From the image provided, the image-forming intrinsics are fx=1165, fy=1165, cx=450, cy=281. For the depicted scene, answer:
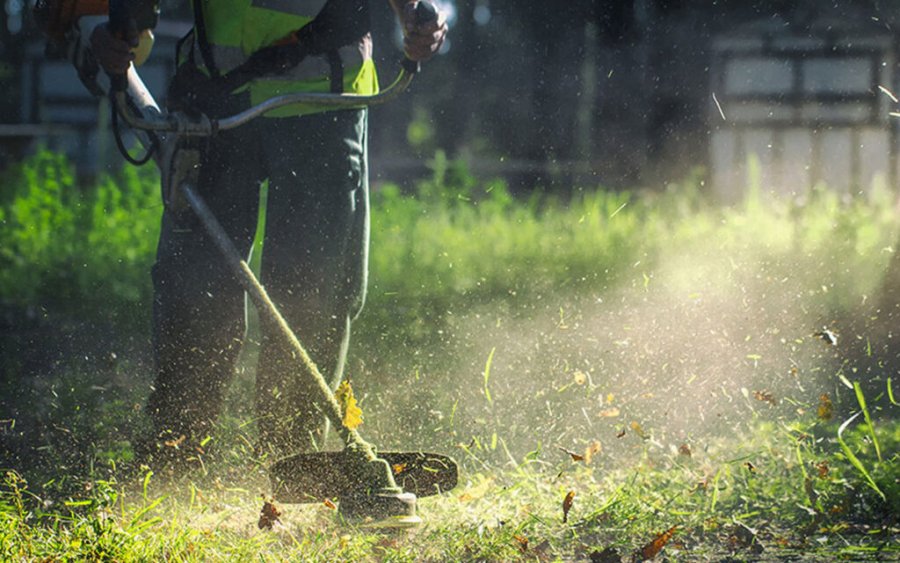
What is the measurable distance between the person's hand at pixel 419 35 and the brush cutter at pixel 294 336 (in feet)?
0.10

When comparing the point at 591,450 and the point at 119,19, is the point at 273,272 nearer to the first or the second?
the point at 119,19

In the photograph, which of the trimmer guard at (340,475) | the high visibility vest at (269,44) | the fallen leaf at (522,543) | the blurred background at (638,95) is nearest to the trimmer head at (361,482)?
the trimmer guard at (340,475)

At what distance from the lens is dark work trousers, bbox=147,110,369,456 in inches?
142

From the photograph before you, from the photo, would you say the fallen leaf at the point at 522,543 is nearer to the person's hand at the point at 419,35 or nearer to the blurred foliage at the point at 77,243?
the person's hand at the point at 419,35

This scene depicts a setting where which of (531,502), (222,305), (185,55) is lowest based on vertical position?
(531,502)

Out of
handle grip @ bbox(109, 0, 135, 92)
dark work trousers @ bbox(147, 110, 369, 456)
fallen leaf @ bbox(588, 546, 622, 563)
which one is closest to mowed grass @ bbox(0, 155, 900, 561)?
fallen leaf @ bbox(588, 546, 622, 563)

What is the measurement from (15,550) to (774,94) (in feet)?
38.1

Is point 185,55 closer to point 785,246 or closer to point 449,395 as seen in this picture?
point 449,395

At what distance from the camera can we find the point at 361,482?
3174mm

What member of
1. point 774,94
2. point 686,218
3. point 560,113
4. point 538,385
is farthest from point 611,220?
point 774,94

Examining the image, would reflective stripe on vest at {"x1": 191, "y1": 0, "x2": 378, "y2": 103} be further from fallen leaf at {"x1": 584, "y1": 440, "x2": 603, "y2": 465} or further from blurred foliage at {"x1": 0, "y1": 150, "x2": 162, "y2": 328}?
blurred foliage at {"x1": 0, "y1": 150, "x2": 162, "y2": 328}

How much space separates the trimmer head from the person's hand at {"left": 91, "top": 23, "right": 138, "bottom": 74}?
1.22 meters

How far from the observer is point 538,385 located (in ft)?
15.3

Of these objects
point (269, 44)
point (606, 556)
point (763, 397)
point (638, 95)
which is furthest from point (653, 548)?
point (638, 95)
